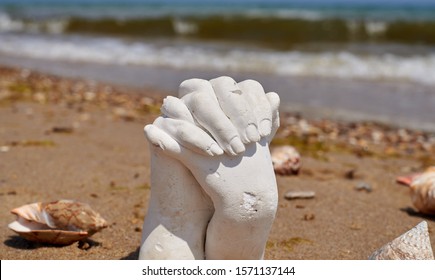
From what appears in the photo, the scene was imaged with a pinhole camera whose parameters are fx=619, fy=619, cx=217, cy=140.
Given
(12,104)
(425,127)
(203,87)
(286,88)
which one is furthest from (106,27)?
(203,87)

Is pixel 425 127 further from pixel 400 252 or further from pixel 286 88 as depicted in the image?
pixel 400 252

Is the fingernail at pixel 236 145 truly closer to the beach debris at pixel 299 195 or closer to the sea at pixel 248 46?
the beach debris at pixel 299 195

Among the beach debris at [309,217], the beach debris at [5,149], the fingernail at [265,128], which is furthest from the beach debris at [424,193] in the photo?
the beach debris at [5,149]

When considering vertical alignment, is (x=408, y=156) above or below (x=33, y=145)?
below

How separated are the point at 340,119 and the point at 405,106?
1.72m

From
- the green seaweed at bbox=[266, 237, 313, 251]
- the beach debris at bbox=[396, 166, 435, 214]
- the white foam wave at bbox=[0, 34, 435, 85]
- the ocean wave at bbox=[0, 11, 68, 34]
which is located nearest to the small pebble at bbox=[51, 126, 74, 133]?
the green seaweed at bbox=[266, 237, 313, 251]

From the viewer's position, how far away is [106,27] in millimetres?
24938

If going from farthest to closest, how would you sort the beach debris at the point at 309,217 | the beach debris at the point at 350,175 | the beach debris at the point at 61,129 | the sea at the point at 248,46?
the sea at the point at 248,46 → the beach debris at the point at 61,129 → the beach debris at the point at 350,175 → the beach debris at the point at 309,217

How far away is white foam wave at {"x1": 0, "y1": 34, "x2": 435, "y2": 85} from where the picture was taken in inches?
550

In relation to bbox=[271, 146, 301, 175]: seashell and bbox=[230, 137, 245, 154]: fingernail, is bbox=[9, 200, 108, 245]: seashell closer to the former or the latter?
bbox=[230, 137, 245, 154]: fingernail

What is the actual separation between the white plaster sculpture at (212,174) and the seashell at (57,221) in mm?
791

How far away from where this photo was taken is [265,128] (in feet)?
9.48

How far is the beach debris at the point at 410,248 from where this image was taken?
10.2 ft

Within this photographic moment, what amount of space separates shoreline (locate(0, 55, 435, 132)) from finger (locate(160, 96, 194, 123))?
6265mm
